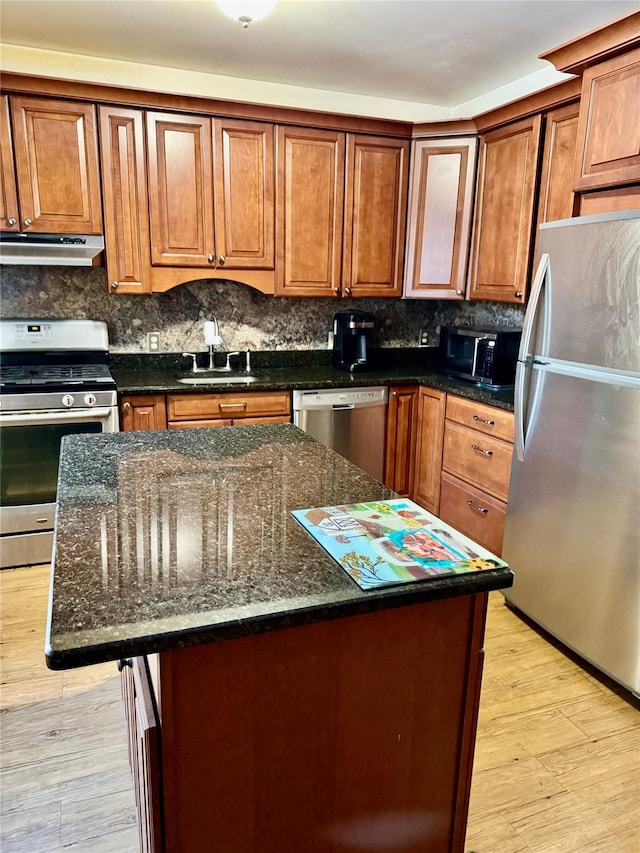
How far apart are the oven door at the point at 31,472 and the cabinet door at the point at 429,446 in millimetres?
1741

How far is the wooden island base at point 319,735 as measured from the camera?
3.32 feet

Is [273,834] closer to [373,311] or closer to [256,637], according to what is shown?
[256,637]

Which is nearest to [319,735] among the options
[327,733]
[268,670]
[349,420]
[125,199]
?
[327,733]

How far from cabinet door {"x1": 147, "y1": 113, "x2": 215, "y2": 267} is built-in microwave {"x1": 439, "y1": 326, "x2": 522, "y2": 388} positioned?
1518 mm

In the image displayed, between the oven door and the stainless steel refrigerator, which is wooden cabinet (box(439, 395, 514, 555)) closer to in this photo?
the stainless steel refrigerator

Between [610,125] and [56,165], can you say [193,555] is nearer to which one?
[610,125]

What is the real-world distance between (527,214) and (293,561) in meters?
2.54

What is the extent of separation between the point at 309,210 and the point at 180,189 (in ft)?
2.37

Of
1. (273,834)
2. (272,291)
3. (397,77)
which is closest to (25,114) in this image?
(272,291)

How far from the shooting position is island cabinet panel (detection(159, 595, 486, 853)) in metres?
1.02

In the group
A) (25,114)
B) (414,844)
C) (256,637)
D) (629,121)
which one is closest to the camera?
(256,637)

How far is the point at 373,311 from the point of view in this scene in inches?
160

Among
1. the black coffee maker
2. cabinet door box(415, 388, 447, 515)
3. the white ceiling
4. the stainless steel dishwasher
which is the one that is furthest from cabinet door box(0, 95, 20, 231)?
cabinet door box(415, 388, 447, 515)

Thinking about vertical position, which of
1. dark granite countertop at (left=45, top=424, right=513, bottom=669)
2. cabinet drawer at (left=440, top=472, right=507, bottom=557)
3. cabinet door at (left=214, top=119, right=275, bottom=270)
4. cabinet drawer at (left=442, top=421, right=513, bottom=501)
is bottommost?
cabinet drawer at (left=440, top=472, right=507, bottom=557)
